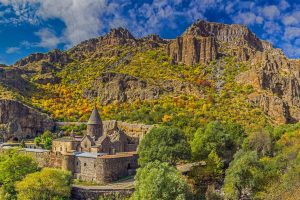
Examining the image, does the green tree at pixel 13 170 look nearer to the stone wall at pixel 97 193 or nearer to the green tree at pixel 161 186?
the stone wall at pixel 97 193

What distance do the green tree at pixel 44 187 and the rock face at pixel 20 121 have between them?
35.8 metres

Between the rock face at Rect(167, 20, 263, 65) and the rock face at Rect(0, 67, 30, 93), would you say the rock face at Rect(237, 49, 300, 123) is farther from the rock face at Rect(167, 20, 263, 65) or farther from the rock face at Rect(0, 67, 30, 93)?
the rock face at Rect(0, 67, 30, 93)

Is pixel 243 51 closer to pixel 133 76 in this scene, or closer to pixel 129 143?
pixel 133 76

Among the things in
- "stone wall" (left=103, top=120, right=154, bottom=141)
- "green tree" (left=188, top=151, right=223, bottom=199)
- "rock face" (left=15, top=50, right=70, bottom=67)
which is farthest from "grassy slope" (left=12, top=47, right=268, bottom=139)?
"green tree" (left=188, top=151, right=223, bottom=199)

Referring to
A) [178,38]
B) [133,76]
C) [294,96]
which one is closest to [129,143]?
[133,76]

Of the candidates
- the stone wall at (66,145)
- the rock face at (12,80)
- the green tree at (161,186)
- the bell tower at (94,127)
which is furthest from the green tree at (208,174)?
the rock face at (12,80)

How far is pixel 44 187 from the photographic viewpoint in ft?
131

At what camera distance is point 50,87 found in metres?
111

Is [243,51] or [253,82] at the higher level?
[243,51]

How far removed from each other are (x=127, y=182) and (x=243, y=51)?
235ft

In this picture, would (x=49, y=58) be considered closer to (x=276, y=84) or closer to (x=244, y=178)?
(x=276, y=84)

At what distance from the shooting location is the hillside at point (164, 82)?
3118 inches

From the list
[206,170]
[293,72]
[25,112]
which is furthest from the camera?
[293,72]

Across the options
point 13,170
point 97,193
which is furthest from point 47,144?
point 97,193
